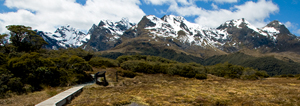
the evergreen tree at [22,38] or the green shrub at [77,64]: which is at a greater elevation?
the evergreen tree at [22,38]

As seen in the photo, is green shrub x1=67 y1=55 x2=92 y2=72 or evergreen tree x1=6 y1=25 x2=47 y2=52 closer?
green shrub x1=67 y1=55 x2=92 y2=72

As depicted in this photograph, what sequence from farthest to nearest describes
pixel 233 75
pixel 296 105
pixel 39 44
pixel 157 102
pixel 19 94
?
pixel 39 44
pixel 233 75
pixel 19 94
pixel 157 102
pixel 296 105

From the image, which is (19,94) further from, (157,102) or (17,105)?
(157,102)

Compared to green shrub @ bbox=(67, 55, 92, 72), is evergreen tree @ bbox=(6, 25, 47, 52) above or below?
above

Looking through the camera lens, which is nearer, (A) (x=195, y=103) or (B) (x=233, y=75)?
(A) (x=195, y=103)

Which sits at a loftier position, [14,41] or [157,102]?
[14,41]

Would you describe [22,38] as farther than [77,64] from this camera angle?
Yes

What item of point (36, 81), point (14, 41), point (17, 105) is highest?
point (14, 41)

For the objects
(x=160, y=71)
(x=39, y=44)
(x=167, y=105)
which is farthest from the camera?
(x=39, y=44)

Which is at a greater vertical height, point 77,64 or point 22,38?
point 22,38

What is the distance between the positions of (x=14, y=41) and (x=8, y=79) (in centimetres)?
2719

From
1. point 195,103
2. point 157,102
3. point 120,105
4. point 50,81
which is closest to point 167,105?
point 157,102

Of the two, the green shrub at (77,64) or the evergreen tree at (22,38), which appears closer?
the green shrub at (77,64)

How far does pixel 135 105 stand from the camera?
39.7 ft
